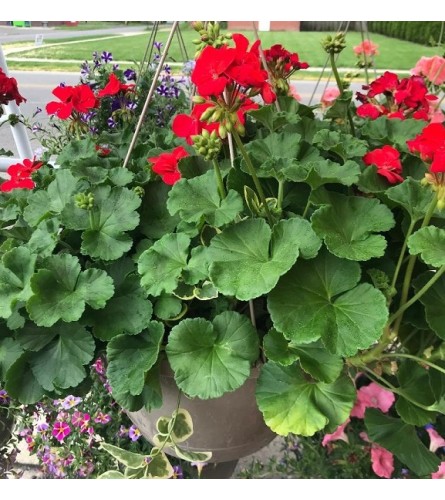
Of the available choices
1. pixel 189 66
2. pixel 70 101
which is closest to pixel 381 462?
pixel 70 101

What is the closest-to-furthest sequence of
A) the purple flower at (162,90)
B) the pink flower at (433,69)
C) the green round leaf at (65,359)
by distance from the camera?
1. the green round leaf at (65,359)
2. the pink flower at (433,69)
3. the purple flower at (162,90)

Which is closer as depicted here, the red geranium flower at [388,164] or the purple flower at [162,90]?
the red geranium flower at [388,164]

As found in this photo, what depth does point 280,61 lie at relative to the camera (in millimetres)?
830

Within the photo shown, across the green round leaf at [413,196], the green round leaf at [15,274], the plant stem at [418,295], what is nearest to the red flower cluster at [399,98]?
the green round leaf at [413,196]

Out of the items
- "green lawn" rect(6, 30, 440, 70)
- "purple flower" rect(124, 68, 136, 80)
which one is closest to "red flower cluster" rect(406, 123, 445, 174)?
"purple flower" rect(124, 68, 136, 80)

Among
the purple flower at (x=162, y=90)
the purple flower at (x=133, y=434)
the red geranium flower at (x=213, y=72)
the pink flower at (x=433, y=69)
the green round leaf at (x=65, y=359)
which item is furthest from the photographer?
the purple flower at (x=162, y=90)

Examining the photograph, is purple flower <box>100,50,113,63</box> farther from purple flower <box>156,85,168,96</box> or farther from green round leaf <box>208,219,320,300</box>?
green round leaf <box>208,219,320,300</box>

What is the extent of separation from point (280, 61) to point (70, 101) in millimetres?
369

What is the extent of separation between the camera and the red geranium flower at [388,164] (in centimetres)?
66

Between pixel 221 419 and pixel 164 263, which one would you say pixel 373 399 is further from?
pixel 164 263

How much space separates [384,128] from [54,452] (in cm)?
89

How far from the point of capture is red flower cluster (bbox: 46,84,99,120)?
84 centimetres

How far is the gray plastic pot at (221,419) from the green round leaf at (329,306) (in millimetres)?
104

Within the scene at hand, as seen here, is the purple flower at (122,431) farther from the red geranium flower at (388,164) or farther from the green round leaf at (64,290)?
the red geranium flower at (388,164)
